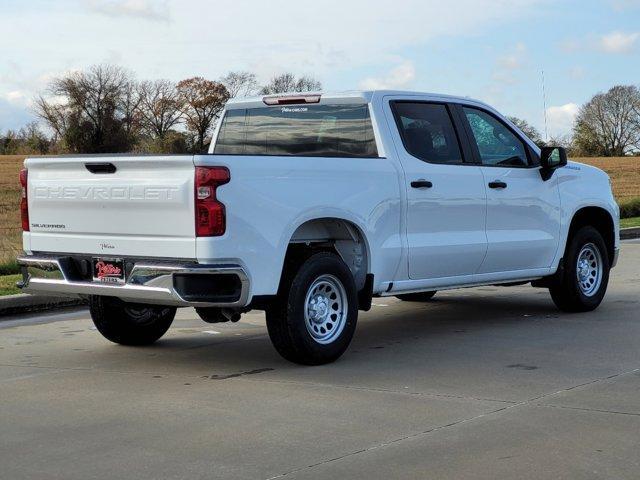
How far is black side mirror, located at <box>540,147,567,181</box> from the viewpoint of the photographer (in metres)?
9.83

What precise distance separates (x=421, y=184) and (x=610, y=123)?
8581 centimetres

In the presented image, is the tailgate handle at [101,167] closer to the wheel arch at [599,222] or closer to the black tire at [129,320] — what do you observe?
the black tire at [129,320]

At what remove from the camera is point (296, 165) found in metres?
7.64

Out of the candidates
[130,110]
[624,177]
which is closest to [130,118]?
[130,110]

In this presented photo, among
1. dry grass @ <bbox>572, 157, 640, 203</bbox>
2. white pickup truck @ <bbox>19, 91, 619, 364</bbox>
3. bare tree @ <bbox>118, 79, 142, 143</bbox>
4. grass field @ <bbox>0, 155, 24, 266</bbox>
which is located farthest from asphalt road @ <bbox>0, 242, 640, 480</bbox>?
bare tree @ <bbox>118, 79, 142, 143</bbox>

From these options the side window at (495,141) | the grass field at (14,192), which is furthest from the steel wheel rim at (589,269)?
the grass field at (14,192)

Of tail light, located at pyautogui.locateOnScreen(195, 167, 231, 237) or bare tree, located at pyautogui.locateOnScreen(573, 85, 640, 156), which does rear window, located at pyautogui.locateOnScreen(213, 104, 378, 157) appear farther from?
bare tree, located at pyautogui.locateOnScreen(573, 85, 640, 156)

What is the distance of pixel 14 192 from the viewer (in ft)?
122

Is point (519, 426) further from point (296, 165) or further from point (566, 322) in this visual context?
point (566, 322)

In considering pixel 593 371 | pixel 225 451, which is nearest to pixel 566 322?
pixel 593 371

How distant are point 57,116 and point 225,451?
86117 mm

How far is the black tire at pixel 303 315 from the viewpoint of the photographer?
762cm

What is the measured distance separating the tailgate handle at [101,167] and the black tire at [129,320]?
127 cm

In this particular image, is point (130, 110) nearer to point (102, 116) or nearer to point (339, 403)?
point (102, 116)
